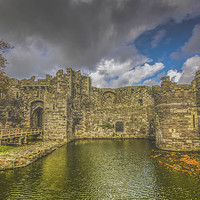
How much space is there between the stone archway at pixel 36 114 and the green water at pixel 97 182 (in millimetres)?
14735

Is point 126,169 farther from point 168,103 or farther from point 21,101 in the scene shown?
point 21,101

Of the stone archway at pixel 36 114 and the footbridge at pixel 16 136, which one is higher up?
the stone archway at pixel 36 114

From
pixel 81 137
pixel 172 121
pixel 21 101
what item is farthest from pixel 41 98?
pixel 172 121

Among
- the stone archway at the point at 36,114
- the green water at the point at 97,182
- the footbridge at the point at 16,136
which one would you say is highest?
the stone archway at the point at 36,114

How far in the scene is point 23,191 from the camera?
641 centimetres

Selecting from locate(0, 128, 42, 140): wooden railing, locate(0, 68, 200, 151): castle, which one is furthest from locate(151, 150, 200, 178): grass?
locate(0, 128, 42, 140): wooden railing

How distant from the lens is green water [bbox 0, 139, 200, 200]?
6113mm

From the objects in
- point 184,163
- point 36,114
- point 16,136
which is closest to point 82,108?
point 36,114

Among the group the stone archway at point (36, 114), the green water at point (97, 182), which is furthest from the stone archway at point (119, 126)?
the green water at point (97, 182)

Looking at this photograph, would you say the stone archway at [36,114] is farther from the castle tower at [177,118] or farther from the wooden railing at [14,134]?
the castle tower at [177,118]

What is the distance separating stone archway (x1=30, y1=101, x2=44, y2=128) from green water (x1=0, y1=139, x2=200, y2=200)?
48.3 feet

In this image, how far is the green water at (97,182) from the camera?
6113 mm

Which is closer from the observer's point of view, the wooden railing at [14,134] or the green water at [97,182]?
the green water at [97,182]

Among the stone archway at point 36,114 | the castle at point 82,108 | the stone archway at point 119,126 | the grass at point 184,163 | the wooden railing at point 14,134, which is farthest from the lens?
the stone archway at point 119,126
